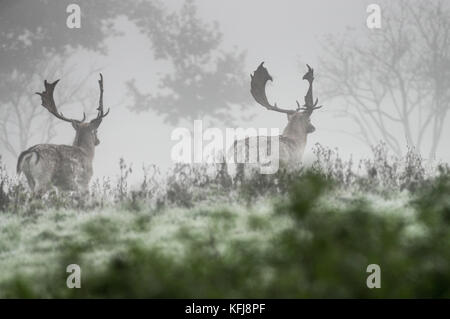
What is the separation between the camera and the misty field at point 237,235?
2098 mm

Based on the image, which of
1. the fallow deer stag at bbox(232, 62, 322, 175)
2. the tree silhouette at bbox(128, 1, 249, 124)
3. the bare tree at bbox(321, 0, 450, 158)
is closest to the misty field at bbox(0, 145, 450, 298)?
the fallow deer stag at bbox(232, 62, 322, 175)

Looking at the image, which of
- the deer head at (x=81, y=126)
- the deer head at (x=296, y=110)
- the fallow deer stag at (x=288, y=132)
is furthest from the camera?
the deer head at (x=296, y=110)

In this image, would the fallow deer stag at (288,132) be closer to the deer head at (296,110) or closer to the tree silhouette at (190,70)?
the deer head at (296,110)

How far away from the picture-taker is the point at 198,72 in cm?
3064

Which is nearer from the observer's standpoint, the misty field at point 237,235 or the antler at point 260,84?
the misty field at point 237,235

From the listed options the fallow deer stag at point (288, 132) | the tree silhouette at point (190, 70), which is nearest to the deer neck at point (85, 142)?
the fallow deer stag at point (288, 132)

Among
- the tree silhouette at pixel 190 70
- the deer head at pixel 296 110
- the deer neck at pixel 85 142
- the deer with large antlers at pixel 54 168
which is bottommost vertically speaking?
the deer with large antlers at pixel 54 168

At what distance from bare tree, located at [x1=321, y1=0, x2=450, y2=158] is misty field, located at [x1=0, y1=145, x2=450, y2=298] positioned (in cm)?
2320

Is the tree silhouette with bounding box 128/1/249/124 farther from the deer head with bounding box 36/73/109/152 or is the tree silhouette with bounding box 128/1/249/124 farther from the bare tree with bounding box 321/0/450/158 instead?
the deer head with bounding box 36/73/109/152

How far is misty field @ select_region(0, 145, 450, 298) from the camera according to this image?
210cm

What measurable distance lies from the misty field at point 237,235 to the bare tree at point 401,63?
2320 centimetres

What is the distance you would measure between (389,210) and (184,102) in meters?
24.9

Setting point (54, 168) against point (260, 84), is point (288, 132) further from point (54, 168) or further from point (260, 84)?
point (54, 168)

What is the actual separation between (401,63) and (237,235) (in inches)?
1173
